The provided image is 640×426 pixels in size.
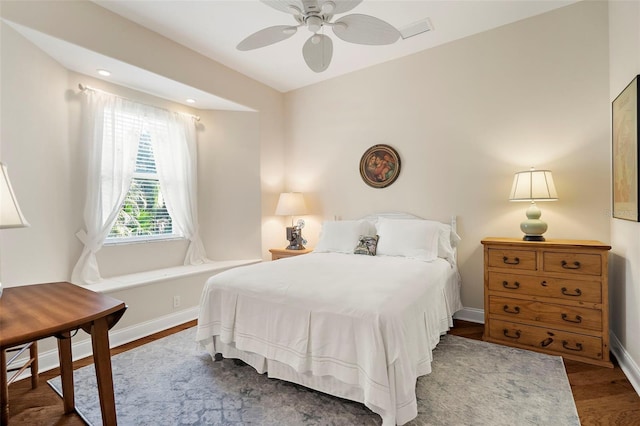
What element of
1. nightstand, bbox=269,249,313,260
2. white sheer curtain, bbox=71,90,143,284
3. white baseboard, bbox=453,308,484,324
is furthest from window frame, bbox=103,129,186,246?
white baseboard, bbox=453,308,484,324

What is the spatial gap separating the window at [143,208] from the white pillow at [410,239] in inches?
105

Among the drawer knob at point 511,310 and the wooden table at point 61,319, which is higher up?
the wooden table at point 61,319

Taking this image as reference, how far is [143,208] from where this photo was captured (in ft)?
12.0

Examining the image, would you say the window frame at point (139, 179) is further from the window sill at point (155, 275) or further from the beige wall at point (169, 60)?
the beige wall at point (169, 60)

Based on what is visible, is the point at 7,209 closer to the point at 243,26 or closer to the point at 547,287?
the point at 243,26

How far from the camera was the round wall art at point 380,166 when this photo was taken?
3770 millimetres

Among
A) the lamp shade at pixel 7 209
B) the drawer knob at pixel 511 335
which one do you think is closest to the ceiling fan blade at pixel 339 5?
the lamp shade at pixel 7 209

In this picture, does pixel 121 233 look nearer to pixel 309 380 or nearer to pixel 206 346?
pixel 206 346

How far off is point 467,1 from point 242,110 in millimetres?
2863

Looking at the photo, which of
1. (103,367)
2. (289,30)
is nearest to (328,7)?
(289,30)

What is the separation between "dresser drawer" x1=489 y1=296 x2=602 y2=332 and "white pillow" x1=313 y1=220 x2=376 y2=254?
140cm

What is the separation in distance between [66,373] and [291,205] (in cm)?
290

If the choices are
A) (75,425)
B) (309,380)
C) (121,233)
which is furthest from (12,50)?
(309,380)

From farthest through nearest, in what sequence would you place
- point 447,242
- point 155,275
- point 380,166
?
1. point 380,166
2. point 155,275
3. point 447,242
